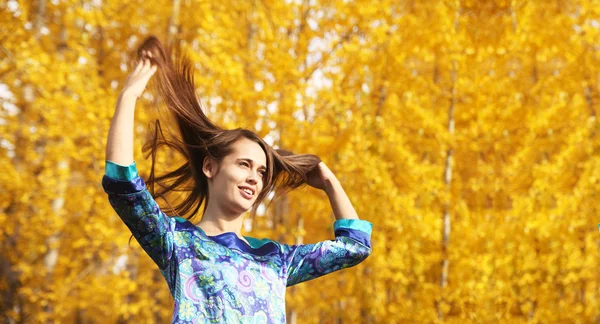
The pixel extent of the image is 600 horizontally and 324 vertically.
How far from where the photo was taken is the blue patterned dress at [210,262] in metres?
1.95

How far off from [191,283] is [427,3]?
6310 millimetres

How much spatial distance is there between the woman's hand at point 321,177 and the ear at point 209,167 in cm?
40

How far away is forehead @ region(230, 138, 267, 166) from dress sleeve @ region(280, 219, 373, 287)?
1.07ft

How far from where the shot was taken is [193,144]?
242 centimetres

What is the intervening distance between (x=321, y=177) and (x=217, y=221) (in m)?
0.47

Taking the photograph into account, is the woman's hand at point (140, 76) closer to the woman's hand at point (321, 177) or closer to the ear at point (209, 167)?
the ear at point (209, 167)

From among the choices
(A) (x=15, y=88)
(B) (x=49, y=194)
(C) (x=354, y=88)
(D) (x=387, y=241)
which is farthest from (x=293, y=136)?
(A) (x=15, y=88)

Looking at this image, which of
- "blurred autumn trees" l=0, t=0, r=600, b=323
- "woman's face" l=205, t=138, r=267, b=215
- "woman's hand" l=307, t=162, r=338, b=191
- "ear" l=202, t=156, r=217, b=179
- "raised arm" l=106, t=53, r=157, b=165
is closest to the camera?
"raised arm" l=106, t=53, r=157, b=165

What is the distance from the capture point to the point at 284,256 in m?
2.36

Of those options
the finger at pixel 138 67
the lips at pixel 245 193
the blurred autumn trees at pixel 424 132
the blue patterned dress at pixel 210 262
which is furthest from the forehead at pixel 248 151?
the blurred autumn trees at pixel 424 132

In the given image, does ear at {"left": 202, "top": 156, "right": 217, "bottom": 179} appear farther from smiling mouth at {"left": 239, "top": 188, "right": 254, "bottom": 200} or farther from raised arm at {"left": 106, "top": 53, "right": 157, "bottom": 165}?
raised arm at {"left": 106, "top": 53, "right": 157, "bottom": 165}

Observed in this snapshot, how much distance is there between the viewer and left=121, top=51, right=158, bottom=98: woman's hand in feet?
6.30

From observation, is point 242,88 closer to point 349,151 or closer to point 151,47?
point 349,151

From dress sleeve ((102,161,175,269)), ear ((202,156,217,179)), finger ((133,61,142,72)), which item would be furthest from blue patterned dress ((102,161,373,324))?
finger ((133,61,142,72))
